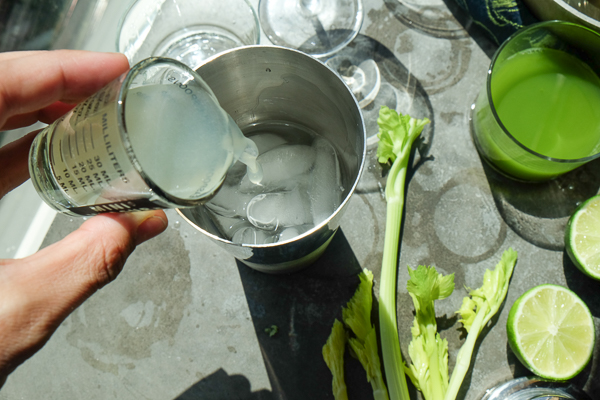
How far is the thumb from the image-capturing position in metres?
0.58

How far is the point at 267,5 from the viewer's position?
1.09 m

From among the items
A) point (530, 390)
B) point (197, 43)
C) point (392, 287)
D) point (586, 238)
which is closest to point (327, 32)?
point (197, 43)

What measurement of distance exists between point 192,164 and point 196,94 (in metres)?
0.10

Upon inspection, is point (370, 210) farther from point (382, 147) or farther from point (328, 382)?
point (328, 382)

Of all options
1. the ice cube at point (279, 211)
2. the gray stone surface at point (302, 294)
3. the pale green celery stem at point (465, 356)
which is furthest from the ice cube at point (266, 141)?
the pale green celery stem at point (465, 356)

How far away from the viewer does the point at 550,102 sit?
0.92 metres

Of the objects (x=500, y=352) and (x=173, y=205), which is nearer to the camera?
(x=173, y=205)

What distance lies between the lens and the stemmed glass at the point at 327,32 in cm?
104

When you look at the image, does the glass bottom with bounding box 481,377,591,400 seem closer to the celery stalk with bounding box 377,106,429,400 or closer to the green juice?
the celery stalk with bounding box 377,106,429,400

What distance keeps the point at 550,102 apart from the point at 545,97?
1cm

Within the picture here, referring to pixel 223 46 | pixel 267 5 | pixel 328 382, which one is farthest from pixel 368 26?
pixel 328 382

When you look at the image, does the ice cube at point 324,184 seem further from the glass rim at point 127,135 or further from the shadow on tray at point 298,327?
the glass rim at point 127,135

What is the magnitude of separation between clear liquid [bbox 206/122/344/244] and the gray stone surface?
0.14 meters

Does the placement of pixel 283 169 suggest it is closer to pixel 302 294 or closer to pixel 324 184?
pixel 324 184
